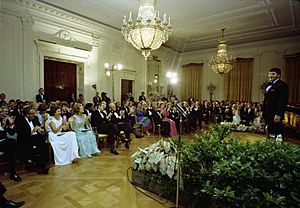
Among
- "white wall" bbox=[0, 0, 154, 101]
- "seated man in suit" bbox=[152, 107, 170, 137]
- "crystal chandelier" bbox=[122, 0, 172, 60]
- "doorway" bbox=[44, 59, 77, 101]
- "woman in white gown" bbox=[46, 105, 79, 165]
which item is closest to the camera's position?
"woman in white gown" bbox=[46, 105, 79, 165]

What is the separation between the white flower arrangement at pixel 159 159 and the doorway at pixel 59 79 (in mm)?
5766

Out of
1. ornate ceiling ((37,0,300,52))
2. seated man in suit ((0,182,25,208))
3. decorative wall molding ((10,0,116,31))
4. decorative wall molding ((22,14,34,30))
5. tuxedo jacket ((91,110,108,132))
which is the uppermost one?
ornate ceiling ((37,0,300,52))

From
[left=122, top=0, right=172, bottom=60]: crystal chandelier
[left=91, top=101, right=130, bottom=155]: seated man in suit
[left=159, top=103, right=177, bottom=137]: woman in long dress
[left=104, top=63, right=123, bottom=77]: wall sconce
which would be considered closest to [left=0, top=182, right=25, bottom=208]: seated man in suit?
[left=91, top=101, right=130, bottom=155]: seated man in suit

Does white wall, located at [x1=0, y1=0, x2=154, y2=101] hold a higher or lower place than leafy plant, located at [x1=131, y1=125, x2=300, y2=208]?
higher

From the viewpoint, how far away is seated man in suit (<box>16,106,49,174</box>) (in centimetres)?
323

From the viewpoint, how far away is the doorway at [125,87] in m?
9.60

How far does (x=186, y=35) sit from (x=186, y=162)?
841 centimetres

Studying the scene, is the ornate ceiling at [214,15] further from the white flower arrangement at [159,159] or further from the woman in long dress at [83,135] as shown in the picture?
the white flower arrangement at [159,159]

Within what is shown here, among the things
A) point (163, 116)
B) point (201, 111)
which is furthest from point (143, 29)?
point (201, 111)

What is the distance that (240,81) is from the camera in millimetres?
11133

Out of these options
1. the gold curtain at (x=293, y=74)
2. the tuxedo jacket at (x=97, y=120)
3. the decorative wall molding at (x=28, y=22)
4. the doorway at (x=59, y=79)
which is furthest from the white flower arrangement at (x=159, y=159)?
the gold curtain at (x=293, y=74)

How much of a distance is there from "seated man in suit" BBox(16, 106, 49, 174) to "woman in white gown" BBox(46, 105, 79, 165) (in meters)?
0.20

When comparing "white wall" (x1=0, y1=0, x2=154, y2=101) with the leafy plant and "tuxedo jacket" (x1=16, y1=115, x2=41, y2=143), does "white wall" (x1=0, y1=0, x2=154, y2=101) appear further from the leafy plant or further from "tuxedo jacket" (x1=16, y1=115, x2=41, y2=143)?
the leafy plant

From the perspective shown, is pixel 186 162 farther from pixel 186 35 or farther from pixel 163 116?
pixel 186 35
